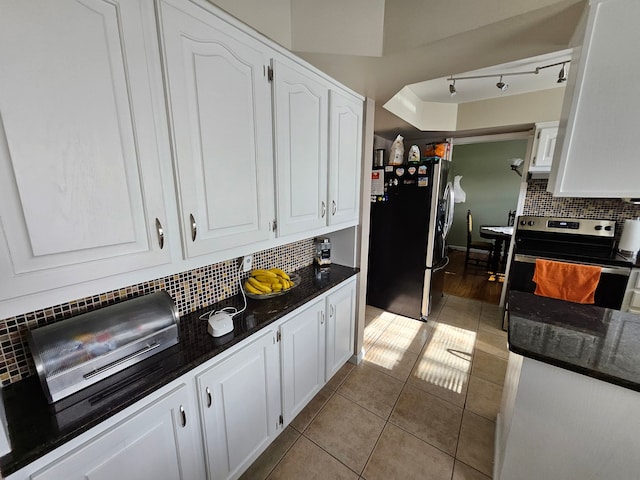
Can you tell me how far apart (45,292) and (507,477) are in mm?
1940

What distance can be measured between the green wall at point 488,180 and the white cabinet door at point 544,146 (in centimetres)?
299

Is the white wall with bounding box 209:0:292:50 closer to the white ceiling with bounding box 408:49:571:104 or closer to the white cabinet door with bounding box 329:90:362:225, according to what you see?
the white cabinet door with bounding box 329:90:362:225

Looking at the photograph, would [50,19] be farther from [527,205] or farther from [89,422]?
[527,205]

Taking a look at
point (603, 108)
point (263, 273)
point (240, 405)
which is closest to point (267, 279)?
point (263, 273)

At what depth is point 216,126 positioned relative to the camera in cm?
104

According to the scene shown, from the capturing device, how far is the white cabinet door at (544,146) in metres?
2.47

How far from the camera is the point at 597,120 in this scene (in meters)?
1.00

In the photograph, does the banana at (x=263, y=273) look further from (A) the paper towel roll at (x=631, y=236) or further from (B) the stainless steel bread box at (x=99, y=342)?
(A) the paper towel roll at (x=631, y=236)

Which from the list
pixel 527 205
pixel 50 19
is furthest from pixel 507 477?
pixel 527 205

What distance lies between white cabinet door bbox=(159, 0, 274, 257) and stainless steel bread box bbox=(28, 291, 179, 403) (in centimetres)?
29

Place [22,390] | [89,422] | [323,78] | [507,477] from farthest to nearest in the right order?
[323,78] → [507,477] → [22,390] → [89,422]

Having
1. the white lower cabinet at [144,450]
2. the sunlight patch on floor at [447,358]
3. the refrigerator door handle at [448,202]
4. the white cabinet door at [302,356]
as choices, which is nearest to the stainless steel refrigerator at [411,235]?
the refrigerator door handle at [448,202]

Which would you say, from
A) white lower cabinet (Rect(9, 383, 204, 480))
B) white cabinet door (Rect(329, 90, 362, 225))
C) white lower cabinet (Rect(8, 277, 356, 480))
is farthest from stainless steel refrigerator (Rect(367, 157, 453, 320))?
white lower cabinet (Rect(9, 383, 204, 480))

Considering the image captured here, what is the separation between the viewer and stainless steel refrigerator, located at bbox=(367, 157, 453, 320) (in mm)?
2617
